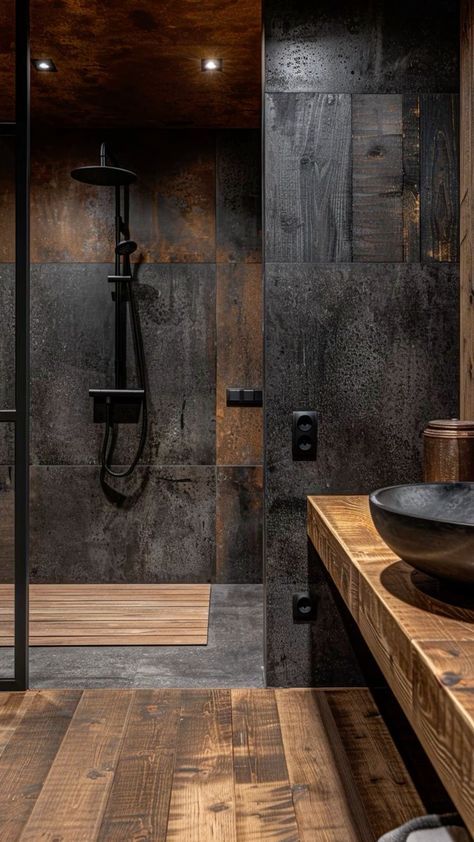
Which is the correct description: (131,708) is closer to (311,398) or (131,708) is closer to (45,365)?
(311,398)

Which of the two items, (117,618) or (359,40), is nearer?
(359,40)

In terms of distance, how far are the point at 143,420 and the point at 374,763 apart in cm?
236

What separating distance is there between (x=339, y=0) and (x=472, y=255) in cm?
100

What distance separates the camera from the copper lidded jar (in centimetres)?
197

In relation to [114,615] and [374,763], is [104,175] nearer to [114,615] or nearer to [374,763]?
[114,615]

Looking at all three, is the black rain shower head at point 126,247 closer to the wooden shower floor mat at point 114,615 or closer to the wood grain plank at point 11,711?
the wooden shower floor mat at point 114,615

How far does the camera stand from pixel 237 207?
3883 millimetres

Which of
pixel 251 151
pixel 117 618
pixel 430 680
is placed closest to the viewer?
pixel 430 680

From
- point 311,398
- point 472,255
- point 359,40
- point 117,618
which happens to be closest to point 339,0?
point 359,40

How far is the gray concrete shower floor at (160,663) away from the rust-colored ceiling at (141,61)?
8.57 ft

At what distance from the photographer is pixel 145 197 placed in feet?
12.7

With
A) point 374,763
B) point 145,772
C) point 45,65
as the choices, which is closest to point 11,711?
point 145,772

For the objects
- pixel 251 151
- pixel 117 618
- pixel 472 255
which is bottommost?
pixel 117 618

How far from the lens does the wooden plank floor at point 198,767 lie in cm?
165
